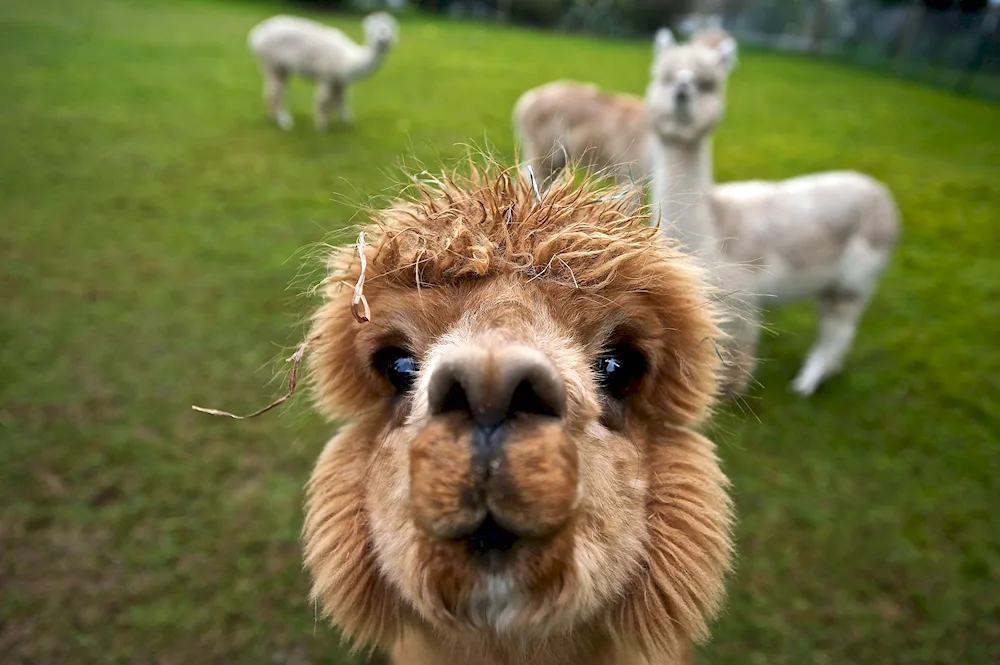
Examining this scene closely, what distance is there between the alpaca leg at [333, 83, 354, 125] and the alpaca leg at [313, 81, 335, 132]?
0.04 meters

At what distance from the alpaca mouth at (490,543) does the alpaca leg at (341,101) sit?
832 cm

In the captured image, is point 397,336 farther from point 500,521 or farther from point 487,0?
point 487,0

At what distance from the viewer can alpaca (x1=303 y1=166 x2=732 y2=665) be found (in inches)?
31.7

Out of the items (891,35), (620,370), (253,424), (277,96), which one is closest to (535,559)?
(620,370)

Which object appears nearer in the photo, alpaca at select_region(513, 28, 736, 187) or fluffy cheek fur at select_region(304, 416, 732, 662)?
fluffy cheek fur at select_region(304, 416, 732, 662)

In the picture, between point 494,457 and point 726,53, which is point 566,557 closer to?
point 494,457

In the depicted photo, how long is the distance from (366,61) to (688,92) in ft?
20.2

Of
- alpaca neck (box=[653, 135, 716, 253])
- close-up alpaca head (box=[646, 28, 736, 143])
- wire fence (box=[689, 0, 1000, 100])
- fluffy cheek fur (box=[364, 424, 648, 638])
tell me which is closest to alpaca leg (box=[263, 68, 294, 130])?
close-up alpaca head (box=[646, 28, 736, 143])

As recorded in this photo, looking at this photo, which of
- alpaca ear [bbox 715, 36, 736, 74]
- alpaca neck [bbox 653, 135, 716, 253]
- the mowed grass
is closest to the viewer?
the mowed grass

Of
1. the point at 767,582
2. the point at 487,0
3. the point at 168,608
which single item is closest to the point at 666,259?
→ the point at 767,582

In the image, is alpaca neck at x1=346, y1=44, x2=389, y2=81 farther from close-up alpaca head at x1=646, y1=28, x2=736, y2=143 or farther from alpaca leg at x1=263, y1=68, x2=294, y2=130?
close-up alpaca head at x1=646, y1=28, x2=736, y2=143

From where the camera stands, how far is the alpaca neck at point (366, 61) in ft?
26.2

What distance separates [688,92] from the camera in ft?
10.3

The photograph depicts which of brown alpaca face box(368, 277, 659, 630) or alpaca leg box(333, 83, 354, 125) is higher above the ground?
brown alpaca face box(368, 277, 659, 630)
